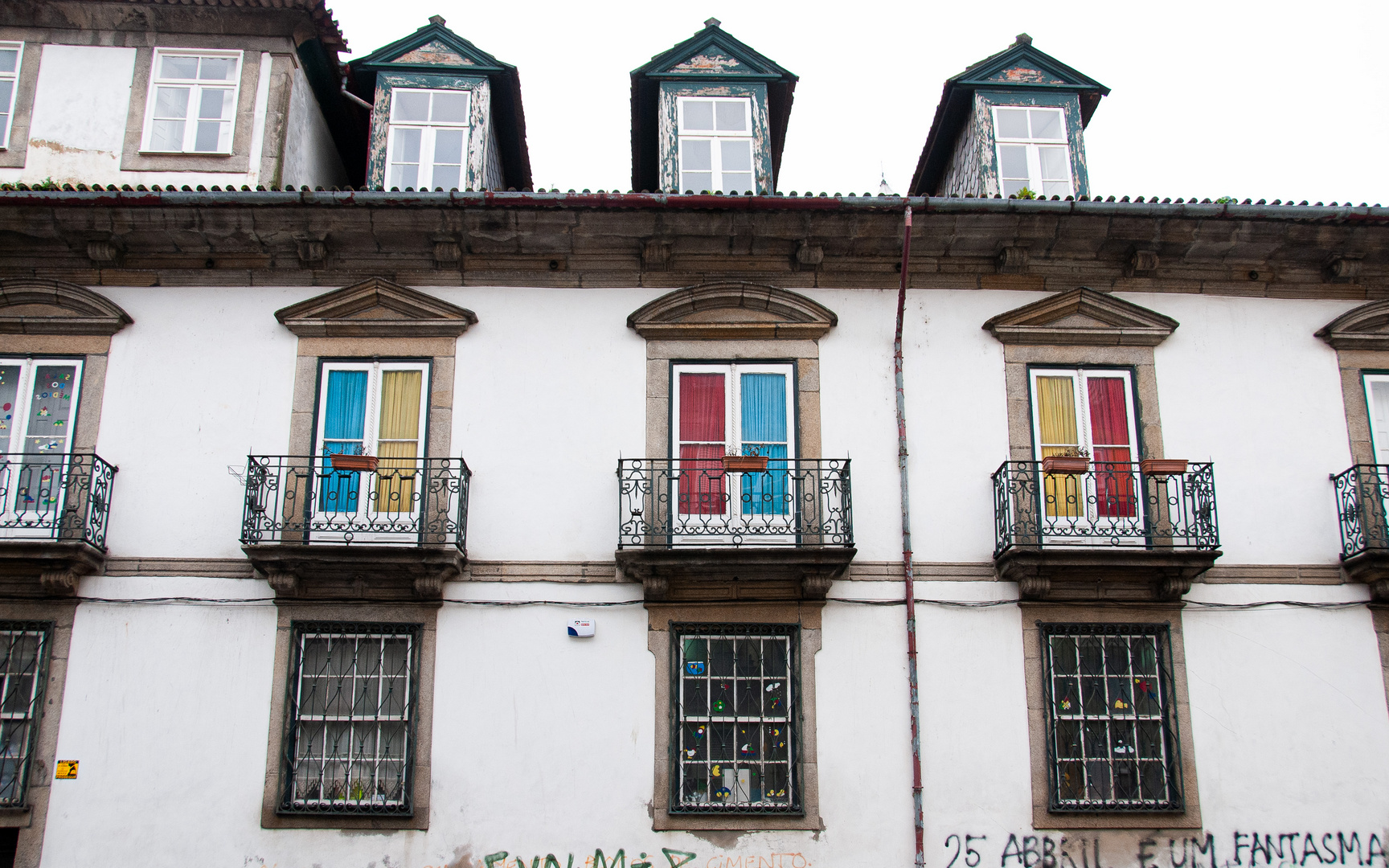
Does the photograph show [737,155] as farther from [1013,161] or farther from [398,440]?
[398,440]

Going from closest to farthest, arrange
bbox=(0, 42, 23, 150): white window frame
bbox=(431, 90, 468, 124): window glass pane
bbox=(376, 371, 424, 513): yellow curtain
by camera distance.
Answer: bbox=(376, 371, 424, 513): yellow curtain
bbox=(0, 42, 23, 150): white window frame
bbox=(431, 90, 468, 124): window glass pane

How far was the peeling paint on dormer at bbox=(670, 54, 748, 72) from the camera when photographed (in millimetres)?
11648

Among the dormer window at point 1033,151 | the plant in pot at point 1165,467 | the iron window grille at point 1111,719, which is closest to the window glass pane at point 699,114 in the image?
the dormer window at point 1033,151

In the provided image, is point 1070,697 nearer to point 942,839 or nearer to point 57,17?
point 942,839

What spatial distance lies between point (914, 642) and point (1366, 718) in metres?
4.10

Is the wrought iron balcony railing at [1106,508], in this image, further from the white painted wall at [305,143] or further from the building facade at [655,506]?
the white painted wall at [305,143]

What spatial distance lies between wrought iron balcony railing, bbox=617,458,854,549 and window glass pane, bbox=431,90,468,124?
445 centimetres

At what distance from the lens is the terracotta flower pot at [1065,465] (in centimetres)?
955

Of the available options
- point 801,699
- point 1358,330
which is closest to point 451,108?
point 801,699

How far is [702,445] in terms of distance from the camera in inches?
402

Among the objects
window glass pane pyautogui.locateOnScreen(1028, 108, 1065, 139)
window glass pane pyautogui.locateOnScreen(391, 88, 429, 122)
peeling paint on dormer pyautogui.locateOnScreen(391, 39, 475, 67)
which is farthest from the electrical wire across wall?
peeling paint on dormer pyautogui.locateOnScreen(391, 39, 475, 67)

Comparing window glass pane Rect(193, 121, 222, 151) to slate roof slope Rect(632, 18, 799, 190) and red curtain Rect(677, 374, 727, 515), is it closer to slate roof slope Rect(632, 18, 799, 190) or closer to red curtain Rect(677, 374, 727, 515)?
slate roof slope Rect(632, 18, 799, 190)

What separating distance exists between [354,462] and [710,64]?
232 inches

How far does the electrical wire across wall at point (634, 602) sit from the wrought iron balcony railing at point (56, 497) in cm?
63
